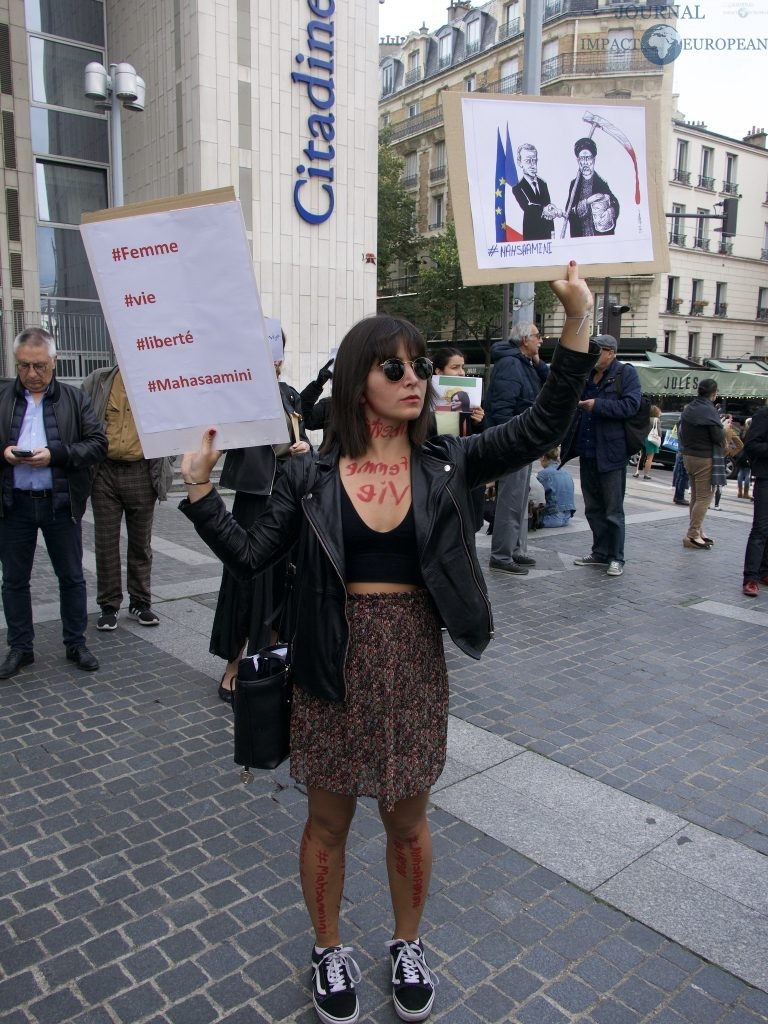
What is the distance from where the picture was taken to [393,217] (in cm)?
4512

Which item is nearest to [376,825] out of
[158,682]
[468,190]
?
[158,682]

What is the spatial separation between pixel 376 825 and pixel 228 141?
15.9 metres

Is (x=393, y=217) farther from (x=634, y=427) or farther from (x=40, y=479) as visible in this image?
(x=40, y=479)

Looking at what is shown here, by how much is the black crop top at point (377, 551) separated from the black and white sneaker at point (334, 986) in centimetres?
114

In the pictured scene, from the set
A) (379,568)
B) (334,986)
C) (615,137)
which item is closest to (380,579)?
(379,568)

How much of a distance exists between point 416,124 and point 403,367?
53.8m

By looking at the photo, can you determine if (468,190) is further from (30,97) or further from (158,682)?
(30,97)

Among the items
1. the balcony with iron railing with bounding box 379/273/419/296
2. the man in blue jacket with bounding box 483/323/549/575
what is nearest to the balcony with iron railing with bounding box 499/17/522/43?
the balcony with iron railing with bounding box 379/273/419/296

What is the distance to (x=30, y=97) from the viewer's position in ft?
57.1

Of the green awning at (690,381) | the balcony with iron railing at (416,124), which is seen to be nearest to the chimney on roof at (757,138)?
the balcony with iron railing at (416,124)

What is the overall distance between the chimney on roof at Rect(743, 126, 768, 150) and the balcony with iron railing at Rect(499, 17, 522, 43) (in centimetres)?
1408

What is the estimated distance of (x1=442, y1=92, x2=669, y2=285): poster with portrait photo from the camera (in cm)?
251

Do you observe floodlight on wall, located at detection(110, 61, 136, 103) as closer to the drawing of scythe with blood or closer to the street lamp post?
the street lamp post

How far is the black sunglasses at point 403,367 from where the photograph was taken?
209cm
